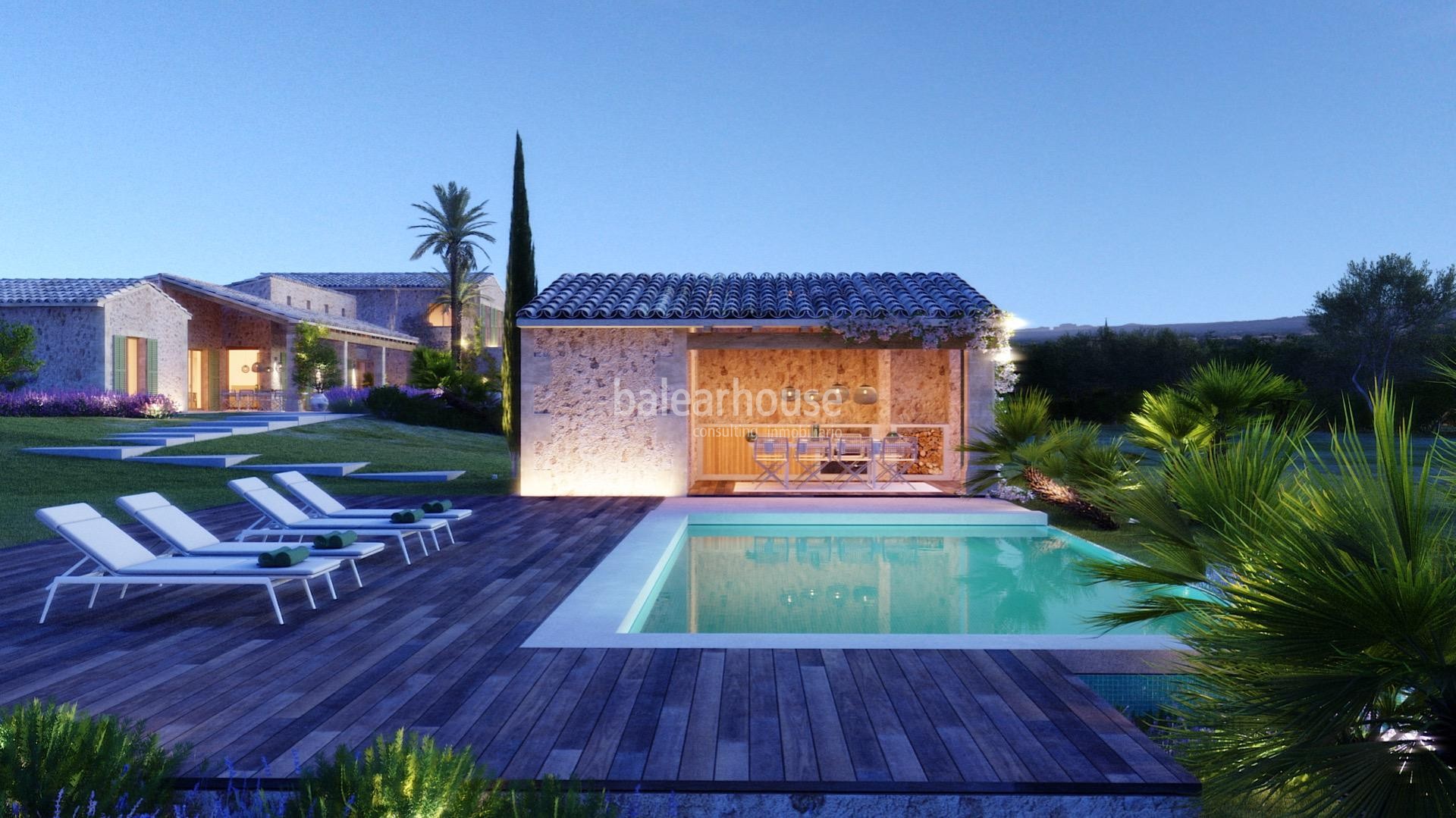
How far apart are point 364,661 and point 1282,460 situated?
4073mm

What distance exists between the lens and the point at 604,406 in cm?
1241

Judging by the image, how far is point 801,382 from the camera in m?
17.3

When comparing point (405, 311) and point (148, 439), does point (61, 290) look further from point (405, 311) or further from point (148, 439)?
point (405, 311)

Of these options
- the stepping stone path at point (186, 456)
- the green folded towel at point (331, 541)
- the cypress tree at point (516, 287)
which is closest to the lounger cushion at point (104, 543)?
the green folded towel at point (331, 541)

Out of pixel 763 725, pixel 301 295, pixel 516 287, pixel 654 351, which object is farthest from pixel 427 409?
pixel 763 725

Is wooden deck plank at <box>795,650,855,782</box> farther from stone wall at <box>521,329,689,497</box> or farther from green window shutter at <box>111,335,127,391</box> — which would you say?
green window shutter at <box>111,335,127,391</box>

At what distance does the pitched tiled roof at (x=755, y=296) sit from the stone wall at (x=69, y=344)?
13.5 m

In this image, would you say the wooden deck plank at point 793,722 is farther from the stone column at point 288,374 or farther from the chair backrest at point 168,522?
the stone column at point 288,374

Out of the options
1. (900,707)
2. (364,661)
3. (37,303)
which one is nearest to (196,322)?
(37,303)

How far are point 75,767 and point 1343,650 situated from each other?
3.26 m

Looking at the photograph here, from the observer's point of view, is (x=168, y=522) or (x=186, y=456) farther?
(x=186, y=456)

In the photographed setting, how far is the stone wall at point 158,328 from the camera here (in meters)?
22.0

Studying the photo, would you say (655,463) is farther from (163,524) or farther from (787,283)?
(163,524)

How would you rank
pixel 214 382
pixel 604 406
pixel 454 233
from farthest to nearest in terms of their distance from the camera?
pixel 454 233, pixel 214 382, pixel 604 406
